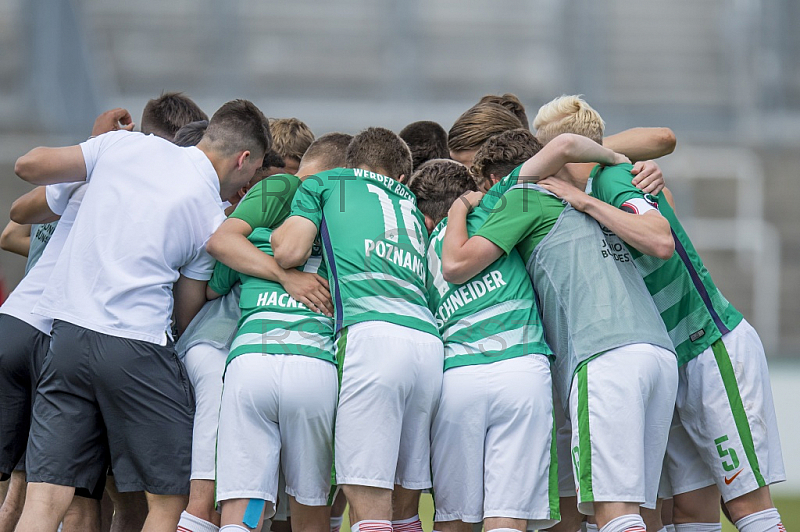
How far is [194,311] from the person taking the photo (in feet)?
12.4

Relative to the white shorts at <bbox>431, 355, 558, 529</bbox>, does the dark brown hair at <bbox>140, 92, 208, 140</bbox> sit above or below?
above

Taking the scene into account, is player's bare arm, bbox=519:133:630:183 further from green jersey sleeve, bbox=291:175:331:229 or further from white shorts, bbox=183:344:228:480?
white shorts, bbox=183:344:228:480

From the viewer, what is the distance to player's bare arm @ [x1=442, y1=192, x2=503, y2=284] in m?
3.44

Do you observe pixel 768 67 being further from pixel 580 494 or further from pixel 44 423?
pixel 44 423

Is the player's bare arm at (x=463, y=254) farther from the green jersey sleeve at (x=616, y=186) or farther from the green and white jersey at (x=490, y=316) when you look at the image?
the green jersey sleeve at (x=616, y=186)

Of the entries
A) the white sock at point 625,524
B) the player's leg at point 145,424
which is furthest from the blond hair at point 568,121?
the player's leg at point 145,424

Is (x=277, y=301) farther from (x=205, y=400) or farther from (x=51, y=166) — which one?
(x=51, y=166)

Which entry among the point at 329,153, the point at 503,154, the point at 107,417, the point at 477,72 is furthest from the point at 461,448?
the point at 477,72

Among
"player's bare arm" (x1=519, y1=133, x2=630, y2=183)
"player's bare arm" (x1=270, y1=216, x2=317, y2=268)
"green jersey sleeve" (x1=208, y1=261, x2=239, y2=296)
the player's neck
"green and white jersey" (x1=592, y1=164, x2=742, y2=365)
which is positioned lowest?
"green and white jersey" (x1=592, y1=164, x2=742, y2=365)

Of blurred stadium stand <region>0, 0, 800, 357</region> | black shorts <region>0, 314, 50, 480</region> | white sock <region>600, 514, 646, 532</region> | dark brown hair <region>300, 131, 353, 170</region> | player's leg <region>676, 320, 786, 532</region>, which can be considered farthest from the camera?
blurred stadium stand <region>0, 0, 800, 357</region>

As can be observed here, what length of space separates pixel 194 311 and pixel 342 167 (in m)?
0.85

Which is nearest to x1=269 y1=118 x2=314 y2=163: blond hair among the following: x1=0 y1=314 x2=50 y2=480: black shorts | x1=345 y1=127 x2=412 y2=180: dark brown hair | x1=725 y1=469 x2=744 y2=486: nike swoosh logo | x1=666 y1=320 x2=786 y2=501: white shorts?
x1=345 y1=127 x2=412 y2=180: dark brown hair

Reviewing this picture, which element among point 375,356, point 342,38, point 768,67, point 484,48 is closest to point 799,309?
point 768,67

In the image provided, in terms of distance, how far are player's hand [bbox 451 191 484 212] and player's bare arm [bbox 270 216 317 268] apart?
580mm
